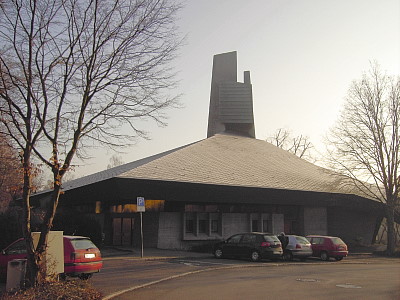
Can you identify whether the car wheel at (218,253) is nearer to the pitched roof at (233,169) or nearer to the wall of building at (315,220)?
the pitched roof at (233,169)

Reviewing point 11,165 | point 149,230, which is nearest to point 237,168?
point 149,230

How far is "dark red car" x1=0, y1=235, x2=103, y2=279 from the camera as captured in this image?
13219mm

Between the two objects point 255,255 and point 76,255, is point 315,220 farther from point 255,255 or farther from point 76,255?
point 76,255

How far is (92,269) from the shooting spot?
1377 centimetres

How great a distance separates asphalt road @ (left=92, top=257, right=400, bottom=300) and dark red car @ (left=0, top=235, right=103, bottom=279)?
59 cm

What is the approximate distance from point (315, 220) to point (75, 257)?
86.9ft

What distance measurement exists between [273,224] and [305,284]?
19538 mm

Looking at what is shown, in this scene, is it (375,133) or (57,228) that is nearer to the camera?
(57,228)

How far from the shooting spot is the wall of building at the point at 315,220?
3500cm

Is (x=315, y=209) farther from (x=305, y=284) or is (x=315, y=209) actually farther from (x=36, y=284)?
(x=36, y=284)

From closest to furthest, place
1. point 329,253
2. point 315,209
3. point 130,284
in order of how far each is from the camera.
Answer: point 130,284 → point 329,253 → point 315,209

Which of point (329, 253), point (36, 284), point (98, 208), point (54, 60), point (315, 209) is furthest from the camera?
point (315, 209)

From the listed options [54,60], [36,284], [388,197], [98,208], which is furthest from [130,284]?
[388,197]

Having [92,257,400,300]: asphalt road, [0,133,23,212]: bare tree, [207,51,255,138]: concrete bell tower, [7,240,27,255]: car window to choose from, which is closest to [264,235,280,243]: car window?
[92,257,400,300]: asphalt road
